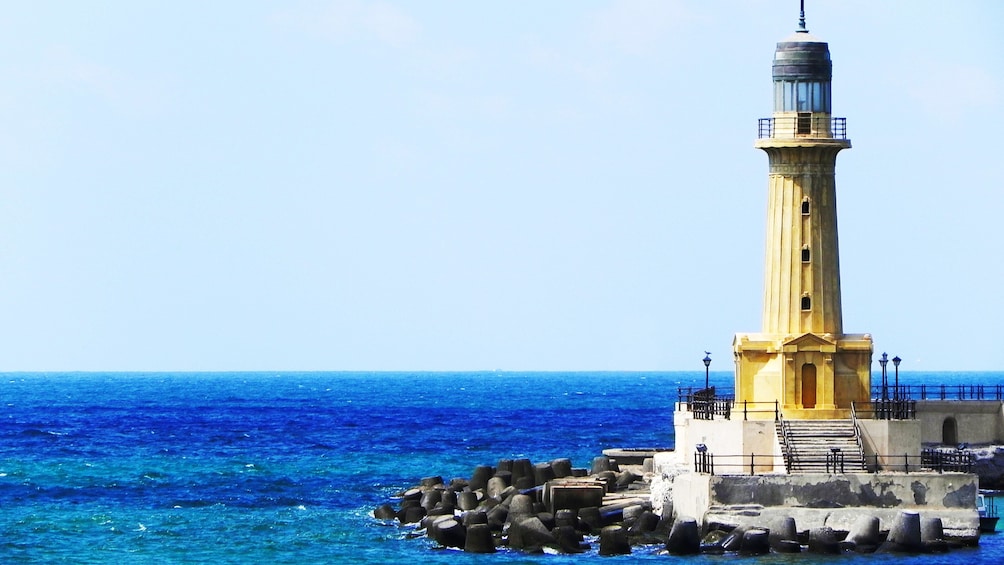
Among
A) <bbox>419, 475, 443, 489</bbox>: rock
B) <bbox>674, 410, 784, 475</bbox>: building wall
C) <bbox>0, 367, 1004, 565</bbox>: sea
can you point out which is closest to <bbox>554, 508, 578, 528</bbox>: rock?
<bbox>0, 367, 1004, 565</bbox>: sea

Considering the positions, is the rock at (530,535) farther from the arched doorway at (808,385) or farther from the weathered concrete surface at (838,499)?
the arched doorway at (808,385)

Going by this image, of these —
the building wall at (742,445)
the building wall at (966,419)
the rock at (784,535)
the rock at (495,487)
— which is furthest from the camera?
the building wall at (966,419)

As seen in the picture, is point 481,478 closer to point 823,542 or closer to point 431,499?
point 431,499

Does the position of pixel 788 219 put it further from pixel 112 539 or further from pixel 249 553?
pixel 112 539

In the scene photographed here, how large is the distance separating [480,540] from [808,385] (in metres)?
8.76

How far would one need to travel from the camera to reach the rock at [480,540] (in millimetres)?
44188

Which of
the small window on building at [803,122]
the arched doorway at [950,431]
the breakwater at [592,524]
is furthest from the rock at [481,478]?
the small window on building at [803,122]

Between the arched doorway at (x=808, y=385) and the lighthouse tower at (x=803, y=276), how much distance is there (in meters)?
0.02

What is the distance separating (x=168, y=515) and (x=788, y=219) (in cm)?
2008

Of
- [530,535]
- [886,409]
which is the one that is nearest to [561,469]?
[886,409]

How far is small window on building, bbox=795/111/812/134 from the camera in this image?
47.9 meters

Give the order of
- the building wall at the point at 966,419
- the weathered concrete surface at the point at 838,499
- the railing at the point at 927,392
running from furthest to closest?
the building wall at the point at 966,419 → the railing at the point at 927,392 → the weathered concrete surface at the point at 838,499

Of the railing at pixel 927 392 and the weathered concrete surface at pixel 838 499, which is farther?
the railing at pixel 927 392

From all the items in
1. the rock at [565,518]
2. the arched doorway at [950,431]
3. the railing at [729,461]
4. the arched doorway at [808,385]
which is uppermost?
the arched doorway at [808,385]
